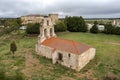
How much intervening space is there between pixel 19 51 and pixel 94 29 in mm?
29505

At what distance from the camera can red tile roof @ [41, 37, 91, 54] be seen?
25445 mm

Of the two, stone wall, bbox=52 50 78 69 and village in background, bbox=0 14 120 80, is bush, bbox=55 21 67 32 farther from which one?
stone wall, bbox=52 50 78 69

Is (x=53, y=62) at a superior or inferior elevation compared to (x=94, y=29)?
inferior

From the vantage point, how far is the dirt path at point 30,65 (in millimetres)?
23250

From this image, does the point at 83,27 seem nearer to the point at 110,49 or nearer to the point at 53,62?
the point at 110,49

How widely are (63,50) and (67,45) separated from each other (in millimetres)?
1430

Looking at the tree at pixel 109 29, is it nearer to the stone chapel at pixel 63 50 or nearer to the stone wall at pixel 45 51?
the stone chapel at pixel 63 50

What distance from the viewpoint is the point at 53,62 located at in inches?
1060

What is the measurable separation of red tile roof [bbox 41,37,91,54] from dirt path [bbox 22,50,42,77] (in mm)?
3704

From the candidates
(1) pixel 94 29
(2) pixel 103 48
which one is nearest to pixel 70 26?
(1) pixel 94 29

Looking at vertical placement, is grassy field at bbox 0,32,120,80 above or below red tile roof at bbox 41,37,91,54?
below

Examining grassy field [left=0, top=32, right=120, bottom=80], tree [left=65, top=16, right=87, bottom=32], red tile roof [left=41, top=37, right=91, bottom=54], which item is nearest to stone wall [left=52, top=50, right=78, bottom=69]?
red tile roof [left=41, top=37, right=91, bottom=54]

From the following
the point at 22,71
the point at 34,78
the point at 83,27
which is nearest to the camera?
the point at 34,78

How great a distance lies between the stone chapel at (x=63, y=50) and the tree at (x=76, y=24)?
24.9m
